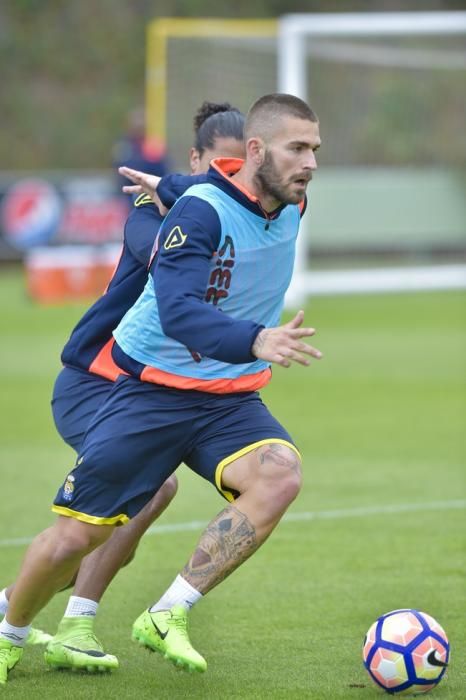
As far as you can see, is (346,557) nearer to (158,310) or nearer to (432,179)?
(158,310)

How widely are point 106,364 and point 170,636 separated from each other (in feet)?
4.51

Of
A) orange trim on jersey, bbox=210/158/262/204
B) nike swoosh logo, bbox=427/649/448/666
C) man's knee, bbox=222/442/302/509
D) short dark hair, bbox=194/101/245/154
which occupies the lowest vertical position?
nike swoosh logo, bbox=427/649/448/666

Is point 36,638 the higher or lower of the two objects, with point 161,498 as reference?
lower

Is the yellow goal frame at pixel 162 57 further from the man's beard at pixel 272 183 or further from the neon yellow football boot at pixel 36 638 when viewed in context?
the man's beard at pixel 272 183

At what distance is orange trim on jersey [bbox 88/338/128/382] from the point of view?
5.75 m

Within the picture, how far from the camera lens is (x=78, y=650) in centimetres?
530

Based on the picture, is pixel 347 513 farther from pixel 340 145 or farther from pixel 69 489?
pixel 340 145

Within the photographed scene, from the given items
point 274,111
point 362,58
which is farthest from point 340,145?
point 274,111

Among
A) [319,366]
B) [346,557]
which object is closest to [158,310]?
[346,557]

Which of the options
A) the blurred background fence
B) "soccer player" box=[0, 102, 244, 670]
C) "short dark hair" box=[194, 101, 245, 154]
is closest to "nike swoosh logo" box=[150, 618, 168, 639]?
"soccer player" box=[0, 102, 244, 670]

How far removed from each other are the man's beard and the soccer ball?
1.64 m

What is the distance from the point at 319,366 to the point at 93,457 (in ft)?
35.4

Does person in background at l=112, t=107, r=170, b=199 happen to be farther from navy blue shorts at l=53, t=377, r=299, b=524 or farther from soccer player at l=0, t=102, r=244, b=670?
navy blue shorts at l=53, t=377, r=299, b=524

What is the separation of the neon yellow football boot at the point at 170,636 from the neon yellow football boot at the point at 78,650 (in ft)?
1.56
